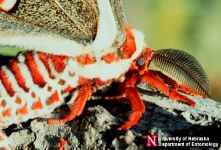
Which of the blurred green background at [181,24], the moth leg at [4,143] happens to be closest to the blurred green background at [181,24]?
the blurred green background at [181,24]

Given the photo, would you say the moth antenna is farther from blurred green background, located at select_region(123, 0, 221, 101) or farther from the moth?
blurred green background, located at select_region(123, 0, 221, 101)

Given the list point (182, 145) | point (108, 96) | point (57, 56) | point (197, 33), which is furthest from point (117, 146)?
point (197, 33)

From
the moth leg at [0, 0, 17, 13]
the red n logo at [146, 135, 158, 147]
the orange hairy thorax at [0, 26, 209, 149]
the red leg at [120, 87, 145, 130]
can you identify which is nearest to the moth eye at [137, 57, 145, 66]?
the orange hairy thorax at [0, 26, 209, 149]

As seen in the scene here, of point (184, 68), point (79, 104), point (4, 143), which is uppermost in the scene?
point (184, 68)

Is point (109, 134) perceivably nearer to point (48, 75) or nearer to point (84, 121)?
point (84, 121)

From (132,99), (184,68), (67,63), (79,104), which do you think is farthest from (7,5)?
(184,68)

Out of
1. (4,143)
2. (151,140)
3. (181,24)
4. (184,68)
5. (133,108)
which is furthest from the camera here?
(181,24)

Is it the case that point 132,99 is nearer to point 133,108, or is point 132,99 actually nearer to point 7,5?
point 133,108
